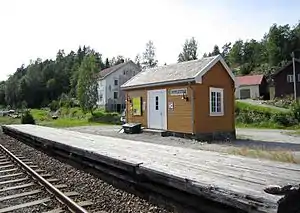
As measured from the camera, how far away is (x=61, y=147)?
10.8 metres

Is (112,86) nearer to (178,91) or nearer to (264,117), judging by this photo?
(264,117)

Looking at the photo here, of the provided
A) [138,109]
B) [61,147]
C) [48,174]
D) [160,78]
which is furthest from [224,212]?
[138,109]

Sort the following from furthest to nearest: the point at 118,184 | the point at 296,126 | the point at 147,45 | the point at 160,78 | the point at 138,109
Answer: the point at 147,45 → the point at 296,126 → the point at 138,109 → the point at 160,78 → the point at 118,184

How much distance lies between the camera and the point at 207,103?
58.3 ft

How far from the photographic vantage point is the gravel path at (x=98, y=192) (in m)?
5.76

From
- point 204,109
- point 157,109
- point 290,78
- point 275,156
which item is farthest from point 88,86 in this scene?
point 275,156

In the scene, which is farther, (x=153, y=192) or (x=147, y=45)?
(x=147, y=45)

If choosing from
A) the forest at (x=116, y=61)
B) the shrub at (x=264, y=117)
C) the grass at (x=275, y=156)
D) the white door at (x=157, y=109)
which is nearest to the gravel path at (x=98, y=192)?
the grass at (x=275, y=156)

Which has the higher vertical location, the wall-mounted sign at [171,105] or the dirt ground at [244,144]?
the wall-mounted sign at [171,105]

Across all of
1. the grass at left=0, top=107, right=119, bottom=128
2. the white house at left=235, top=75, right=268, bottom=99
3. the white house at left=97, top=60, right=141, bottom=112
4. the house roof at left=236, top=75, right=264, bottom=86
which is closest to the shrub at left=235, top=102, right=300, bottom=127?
the grass at left=0, top=107, right=119, bottom=128

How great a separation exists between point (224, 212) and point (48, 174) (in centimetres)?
567

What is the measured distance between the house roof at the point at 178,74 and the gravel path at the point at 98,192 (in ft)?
29.7

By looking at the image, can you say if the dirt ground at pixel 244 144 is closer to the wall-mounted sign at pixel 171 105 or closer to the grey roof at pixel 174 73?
the wall-mounted sign at pixel 171 105

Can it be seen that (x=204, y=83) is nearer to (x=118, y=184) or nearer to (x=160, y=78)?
(x=160, y=78)
